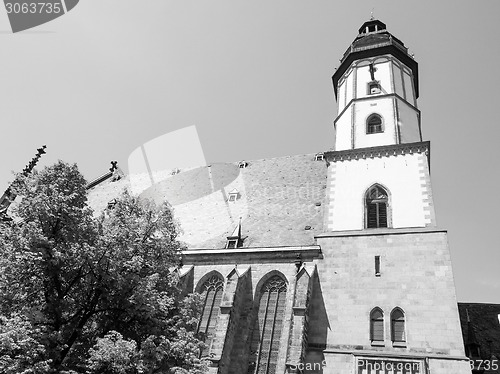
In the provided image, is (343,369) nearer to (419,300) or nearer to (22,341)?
(419,300)

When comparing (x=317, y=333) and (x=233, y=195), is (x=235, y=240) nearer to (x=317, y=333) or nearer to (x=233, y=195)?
(x=233, y=195)

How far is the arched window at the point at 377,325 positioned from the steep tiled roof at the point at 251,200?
3864 millimetres

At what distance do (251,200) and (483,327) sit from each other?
1108cm

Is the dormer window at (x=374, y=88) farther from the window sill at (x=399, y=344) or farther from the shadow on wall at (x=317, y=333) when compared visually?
the window sill at (x=399, y=344)

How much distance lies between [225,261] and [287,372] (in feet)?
17.7

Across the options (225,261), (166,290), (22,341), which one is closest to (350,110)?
(225,261)

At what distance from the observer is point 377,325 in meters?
14.7

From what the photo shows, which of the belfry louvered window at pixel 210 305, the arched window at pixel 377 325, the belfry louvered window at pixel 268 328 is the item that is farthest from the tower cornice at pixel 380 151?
the belfry louvered window at pixel 210 305

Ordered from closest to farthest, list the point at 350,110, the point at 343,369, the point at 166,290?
the point at 166,290, the point at 343,369, the point at 350,110

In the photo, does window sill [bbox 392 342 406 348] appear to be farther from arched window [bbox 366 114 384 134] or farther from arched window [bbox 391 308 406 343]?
arched window [bbox 366 114 384 134]

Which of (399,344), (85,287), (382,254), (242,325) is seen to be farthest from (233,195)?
(85,287)

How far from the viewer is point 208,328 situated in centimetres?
1614

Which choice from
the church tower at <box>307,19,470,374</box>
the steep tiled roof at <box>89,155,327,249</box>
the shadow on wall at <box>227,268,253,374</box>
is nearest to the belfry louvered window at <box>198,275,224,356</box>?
the shadow on wall at <box>227,268,253,374</box>

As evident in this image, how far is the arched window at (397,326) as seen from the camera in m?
14.2
